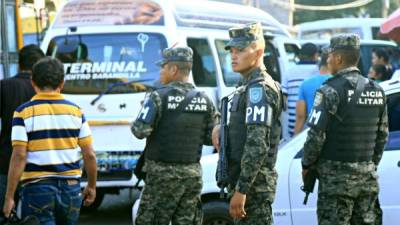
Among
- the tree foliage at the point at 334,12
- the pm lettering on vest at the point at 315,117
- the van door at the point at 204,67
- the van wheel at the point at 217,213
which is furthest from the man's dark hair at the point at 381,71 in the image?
the tree foliage at the point at 334,12

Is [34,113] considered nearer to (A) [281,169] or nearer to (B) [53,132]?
(B) [53,132]

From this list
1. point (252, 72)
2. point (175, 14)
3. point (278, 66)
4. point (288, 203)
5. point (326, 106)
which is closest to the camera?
point (252, 72)

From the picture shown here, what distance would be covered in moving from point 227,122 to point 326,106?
0.69m

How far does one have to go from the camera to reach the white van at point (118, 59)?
27.2 ft

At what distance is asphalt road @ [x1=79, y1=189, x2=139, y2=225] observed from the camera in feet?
29.2

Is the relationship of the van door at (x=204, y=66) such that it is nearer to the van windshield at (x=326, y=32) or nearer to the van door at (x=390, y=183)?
the van door at (x=390, y=183)

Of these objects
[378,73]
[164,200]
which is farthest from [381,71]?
[164,200]

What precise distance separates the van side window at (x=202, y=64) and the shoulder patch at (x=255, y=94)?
4254mm

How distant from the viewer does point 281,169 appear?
629 cm

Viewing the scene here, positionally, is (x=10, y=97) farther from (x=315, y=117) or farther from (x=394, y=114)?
(x=394, y=114)

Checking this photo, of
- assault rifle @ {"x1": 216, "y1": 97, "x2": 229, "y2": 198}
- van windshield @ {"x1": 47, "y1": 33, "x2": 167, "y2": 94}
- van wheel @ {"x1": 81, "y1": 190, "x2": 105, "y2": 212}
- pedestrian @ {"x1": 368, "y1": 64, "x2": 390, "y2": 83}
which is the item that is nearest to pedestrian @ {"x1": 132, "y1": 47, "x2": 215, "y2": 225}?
assault rifle @ {"x1": 216, "y1": 97, "x2": 229, "y2": 198}

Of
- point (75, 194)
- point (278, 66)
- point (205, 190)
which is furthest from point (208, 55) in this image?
point (75, 194)

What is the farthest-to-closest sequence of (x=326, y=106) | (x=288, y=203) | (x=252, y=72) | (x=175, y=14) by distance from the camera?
(x=175, y=14) → (x=288, y=203) → (x=326, y=106) → (x=252, y=72)

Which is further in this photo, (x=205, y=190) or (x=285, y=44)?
(x=285, y=44)
